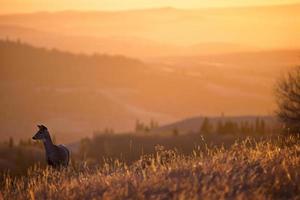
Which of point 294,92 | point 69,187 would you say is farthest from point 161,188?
point 294,92

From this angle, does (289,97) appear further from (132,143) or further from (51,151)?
(132,143)

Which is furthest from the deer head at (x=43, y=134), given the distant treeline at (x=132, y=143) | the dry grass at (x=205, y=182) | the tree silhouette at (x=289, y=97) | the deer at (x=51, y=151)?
the distant treeline at (x=132, y=143)

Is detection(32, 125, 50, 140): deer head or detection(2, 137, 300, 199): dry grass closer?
detection(2, 137, 300, 199): dry grass

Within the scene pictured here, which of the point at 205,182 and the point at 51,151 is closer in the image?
the point at 205,182

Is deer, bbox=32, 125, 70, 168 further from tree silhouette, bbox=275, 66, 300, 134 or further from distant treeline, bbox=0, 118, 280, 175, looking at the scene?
distant treeline, bbox=0, 118, 280, 175

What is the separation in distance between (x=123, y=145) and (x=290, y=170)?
101 m

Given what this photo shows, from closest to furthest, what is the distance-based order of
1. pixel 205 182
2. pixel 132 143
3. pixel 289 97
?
pixel 205 182 < pixel 289 97 < pixel 132 143

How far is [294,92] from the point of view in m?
49.7

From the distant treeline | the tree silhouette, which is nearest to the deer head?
the tree silhouette

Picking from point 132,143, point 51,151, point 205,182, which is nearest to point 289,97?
point 51,151

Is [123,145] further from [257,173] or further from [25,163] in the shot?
[257,173]

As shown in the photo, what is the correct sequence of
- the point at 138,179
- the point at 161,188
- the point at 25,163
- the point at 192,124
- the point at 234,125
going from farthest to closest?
1. the point at 192,124
2. the point at 234,125
3. the point at 25,163
4. the point at 138,179
5. the point at 161,188

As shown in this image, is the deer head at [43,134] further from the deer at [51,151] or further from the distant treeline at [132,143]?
the distant treeline at [132,143]

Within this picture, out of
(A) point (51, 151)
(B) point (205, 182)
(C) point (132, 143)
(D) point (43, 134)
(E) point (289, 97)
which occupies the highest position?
(E) point (289, 97)
